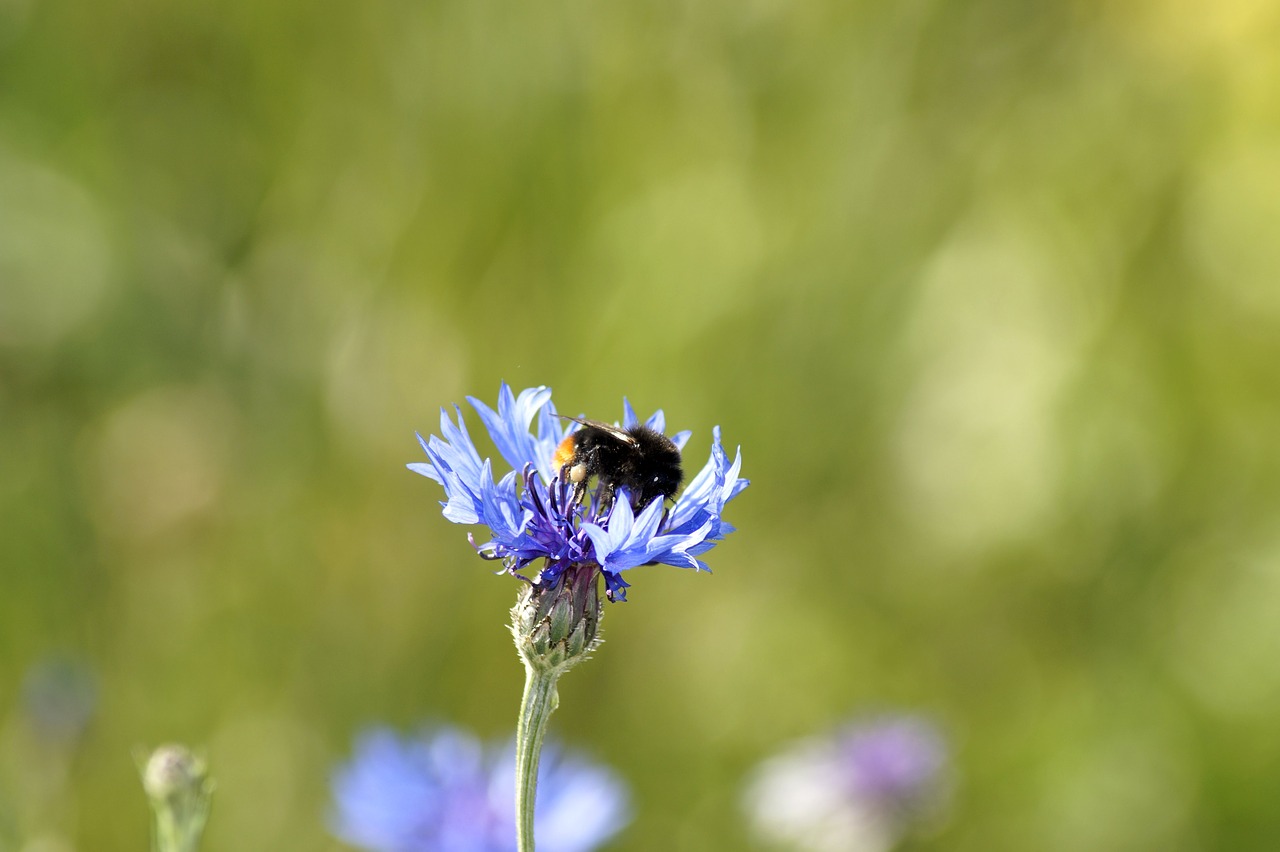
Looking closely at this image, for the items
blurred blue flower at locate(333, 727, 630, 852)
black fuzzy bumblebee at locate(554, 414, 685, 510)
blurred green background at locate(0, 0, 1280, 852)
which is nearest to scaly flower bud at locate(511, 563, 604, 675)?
black fuzzy bumblebee at locate(554, 414, 685, 510)

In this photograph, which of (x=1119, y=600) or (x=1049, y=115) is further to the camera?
(x=1049, y=115)

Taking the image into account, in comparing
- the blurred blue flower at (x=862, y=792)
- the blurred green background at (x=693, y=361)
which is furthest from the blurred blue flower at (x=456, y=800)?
the blurred green background at (x=693, y=361)

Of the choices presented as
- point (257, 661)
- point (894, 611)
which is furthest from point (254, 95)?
point (894, 611)

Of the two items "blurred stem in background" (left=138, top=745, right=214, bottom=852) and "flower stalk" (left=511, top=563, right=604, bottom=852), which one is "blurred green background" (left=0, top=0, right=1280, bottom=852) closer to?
"blurred stem in background" (left=138, top=745, right=214, bottom=852)

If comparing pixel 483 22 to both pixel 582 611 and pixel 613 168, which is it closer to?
pixel 613 168

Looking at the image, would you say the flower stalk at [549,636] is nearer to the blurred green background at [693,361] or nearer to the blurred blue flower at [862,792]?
the blurred blue flower at [862,792]

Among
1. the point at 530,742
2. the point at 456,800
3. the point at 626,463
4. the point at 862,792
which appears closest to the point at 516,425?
the point at 626,463
